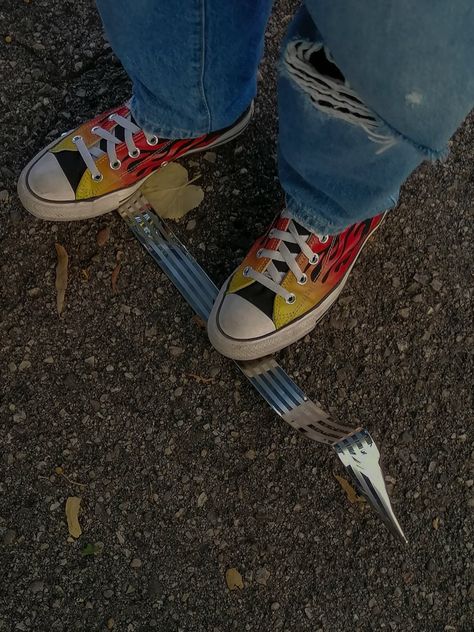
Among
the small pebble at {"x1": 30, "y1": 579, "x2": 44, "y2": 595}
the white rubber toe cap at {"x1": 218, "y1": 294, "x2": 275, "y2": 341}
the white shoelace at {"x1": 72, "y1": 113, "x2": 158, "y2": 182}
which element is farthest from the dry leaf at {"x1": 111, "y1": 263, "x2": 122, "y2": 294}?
the small pebble at {"x1": 30, "y1": 579, "x2": 44, "y2": 595}

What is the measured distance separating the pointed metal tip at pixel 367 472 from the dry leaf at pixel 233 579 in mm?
363

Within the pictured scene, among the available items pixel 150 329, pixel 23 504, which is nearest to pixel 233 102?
pixel 150 329

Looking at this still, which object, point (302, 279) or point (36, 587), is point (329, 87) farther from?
point (36, 587)

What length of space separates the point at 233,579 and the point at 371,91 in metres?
1.17

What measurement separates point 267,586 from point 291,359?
0.56 m

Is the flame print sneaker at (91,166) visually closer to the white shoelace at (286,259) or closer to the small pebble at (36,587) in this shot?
the white shoelace at (286,259)

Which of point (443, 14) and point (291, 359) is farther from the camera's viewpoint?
point (291, 359)

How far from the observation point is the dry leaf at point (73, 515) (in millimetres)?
1690

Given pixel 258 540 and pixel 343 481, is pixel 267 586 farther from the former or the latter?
pixel 343 481

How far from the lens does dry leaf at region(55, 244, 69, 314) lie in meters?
1.85

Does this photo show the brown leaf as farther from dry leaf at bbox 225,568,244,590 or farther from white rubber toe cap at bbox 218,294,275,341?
dry leaf at bbox 225,568,244,590

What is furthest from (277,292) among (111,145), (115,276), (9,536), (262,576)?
(9,536)

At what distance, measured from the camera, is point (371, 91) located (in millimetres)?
1080

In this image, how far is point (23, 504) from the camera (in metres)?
1.71
